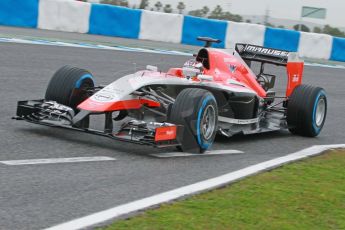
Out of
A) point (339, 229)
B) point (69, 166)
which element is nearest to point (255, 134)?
point (69, 166)

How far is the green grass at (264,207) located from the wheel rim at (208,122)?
103cm

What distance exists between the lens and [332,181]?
6254mm

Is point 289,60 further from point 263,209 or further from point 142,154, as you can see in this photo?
point 263,209

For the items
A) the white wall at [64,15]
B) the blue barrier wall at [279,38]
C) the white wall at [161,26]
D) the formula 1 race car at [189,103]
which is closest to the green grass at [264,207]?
the formula 1 race car at [189,103]

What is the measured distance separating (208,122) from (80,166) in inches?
73.1

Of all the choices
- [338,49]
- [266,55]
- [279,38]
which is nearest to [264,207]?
[266,55]

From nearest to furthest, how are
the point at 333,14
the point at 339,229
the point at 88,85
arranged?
the point at 339,229
the point at 88,85
the point at 333,14

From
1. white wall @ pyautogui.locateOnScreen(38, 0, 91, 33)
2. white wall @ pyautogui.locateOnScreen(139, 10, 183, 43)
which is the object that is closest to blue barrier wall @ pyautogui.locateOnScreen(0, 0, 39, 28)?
white wall @ pyautogui.locateOnScreen(38, 0, 91, 33)

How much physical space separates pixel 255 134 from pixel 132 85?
2431 mm

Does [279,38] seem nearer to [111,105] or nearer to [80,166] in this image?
[111,105]

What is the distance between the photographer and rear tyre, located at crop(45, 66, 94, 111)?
25.1ft

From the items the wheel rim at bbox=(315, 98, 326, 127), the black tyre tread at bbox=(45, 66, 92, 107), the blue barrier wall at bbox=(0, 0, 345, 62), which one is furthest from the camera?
the blue barrier wall at bbox=(0, 0, 345, 62)

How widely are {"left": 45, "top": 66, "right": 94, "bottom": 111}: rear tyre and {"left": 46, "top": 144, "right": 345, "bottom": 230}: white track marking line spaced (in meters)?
2.20

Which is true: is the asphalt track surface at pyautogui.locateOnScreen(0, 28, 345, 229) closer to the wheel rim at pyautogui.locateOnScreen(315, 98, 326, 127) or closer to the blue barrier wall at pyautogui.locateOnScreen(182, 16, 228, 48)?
the wheel rim at pyautogui.locateOnScreen(315, 98, 326, 127)
